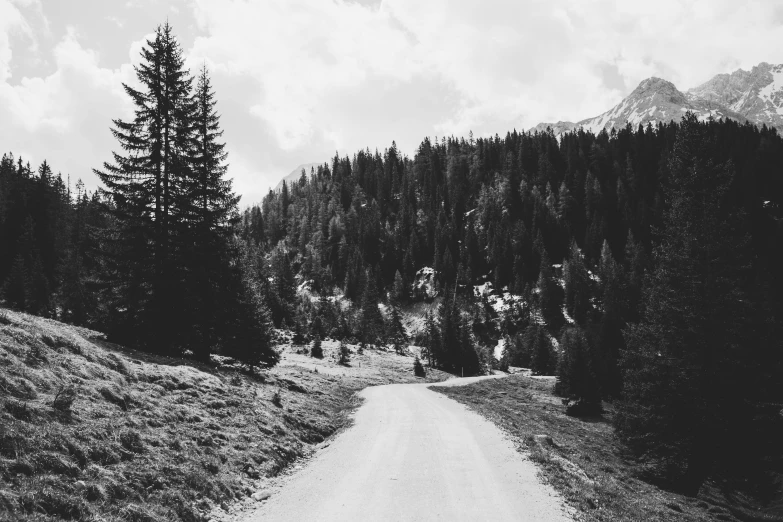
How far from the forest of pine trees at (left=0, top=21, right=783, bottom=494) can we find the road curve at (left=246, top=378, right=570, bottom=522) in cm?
991

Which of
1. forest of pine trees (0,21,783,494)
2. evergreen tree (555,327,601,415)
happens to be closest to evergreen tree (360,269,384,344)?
forest of pine trees (0,21,783,494)


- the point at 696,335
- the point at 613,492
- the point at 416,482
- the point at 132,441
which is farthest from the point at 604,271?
the point at 132,441

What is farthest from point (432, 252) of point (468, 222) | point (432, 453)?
point (432, 453)

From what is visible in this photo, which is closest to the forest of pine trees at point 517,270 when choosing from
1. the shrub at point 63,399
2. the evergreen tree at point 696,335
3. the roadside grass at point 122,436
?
the evergreen tree at point 696,335

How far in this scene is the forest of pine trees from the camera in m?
18.2

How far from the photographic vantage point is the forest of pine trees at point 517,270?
18156mm

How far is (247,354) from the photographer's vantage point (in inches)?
1106

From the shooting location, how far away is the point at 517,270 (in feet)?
472

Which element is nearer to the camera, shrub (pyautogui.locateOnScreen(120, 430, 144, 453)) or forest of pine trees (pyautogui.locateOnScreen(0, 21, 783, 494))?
shrub (pyautogui.locateOnScreen(120, 430, 144, 453))

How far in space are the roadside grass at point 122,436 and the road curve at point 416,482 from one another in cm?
145

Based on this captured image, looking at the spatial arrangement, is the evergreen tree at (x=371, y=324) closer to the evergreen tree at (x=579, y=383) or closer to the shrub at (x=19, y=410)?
the evergreen tree at (x=579, y=383)

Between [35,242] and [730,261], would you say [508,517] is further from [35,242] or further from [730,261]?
[35,242]

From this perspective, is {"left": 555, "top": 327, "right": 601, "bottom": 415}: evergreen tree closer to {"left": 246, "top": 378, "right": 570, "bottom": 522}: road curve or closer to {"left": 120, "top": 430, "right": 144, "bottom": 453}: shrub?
{"left": 246, "top": 378, "right": 570, "bottom": 522}: road curve

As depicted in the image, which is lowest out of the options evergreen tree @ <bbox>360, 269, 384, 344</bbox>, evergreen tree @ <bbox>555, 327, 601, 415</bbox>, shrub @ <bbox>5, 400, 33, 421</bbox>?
evergreen tree @ <bbox>555, 327, 601, 415</bbox>
